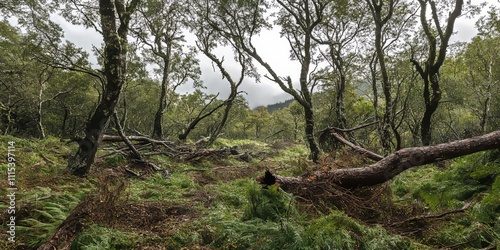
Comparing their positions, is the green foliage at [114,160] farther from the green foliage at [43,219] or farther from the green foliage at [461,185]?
the green foliage at [461,185]

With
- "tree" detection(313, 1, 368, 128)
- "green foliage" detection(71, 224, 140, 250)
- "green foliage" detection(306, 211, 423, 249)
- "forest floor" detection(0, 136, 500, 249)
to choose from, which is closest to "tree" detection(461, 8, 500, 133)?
"tree" detection(313, 1, 368, 128)

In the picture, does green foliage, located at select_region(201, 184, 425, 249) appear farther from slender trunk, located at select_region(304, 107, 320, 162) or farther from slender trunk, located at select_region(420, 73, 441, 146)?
slender trunk, located at select_region(420, 73, 441, 146)

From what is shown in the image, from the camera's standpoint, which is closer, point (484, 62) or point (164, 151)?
point (164, 151)

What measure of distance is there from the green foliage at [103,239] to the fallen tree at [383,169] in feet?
7.09

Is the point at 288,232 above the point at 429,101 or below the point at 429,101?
below

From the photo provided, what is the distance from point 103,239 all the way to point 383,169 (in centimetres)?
Answer: 473

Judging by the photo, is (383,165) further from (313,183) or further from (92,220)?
(92,220)

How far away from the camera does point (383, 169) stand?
16.9ft

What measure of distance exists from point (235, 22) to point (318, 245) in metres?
14.7

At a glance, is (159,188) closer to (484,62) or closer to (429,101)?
(429,101)

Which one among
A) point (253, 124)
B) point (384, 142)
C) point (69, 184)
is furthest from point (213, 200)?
point (253, 124)

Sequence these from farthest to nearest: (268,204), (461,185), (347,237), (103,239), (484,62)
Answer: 1. (484,62)
2. (461,185)
3. (268,204)
4. (103,239)
5. (347,237)

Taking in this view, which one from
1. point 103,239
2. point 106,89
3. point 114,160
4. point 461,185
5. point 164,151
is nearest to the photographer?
point 103,239

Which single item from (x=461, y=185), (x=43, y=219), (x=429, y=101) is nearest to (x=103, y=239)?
(x=43, y=219)
